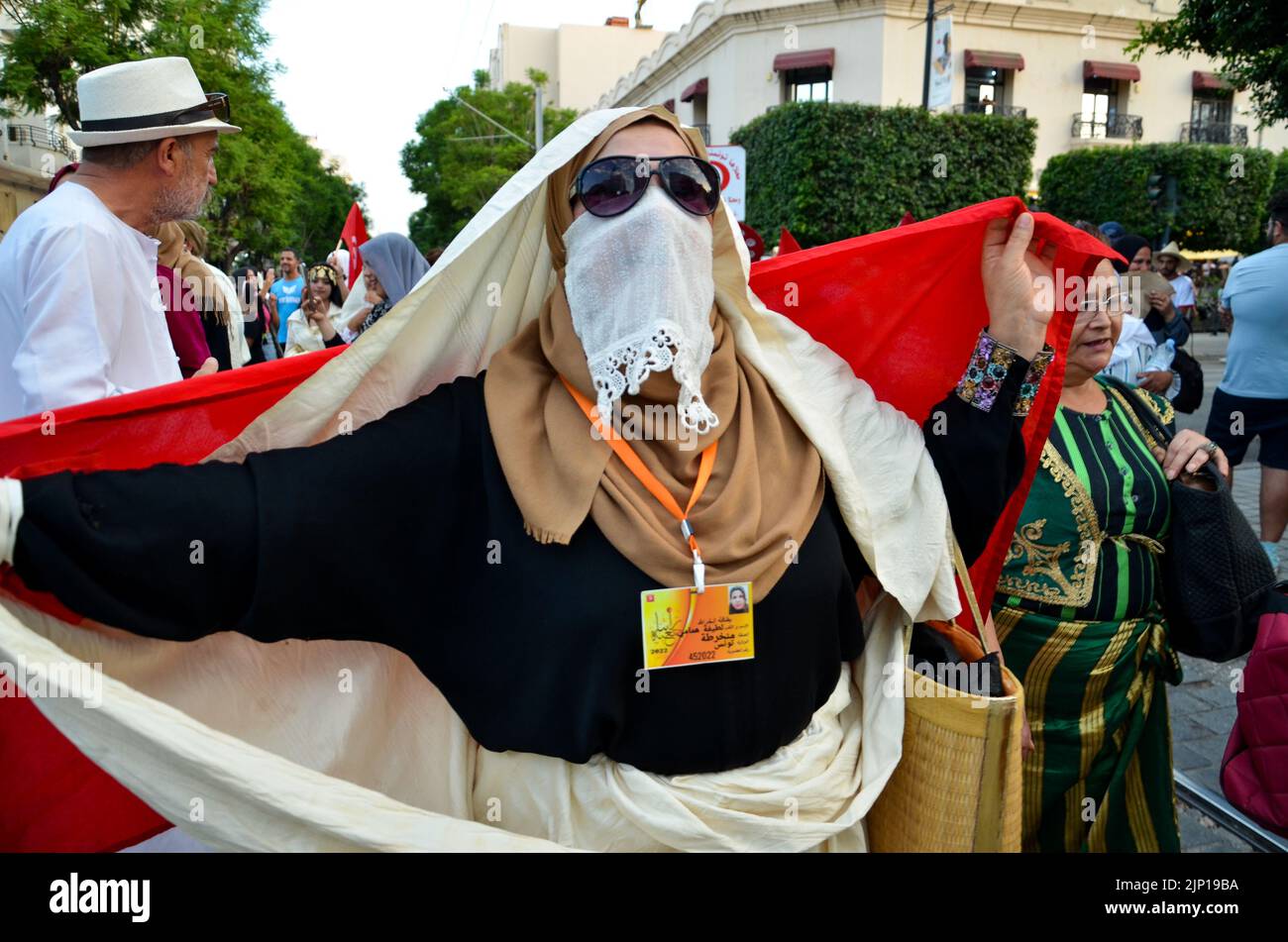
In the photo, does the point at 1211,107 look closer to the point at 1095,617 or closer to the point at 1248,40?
the point at 1248,40

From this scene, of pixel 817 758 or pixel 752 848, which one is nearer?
pixel 752 848

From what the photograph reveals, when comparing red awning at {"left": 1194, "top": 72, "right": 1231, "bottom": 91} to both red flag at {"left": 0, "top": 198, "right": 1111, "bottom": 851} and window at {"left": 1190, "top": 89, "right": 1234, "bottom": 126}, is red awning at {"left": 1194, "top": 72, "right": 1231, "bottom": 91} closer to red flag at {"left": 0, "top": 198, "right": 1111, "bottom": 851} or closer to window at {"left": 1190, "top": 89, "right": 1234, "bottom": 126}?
window at {"left": 1190, "top": 89, "right": 1234, "bottom": 126}

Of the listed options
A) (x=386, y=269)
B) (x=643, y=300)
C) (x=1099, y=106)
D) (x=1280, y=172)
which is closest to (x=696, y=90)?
(x=1099, y=106)

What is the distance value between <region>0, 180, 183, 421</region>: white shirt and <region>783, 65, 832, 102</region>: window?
3216 cm

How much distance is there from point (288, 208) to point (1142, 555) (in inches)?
1230

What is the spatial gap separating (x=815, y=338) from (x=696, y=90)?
118ft

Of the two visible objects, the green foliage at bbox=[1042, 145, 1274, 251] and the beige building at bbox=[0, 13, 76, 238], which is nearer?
the beige building at bbox=[0, 13, 76, 238]

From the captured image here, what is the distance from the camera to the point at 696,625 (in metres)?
1.67

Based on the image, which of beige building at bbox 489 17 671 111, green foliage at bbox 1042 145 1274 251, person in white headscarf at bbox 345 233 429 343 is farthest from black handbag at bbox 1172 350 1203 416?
beige building at bbox 489 17 671 111

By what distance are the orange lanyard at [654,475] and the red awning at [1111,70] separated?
1435 inches

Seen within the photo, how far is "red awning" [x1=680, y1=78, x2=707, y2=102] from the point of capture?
35062mm

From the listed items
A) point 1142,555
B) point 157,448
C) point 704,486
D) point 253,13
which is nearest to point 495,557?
point 704,486
